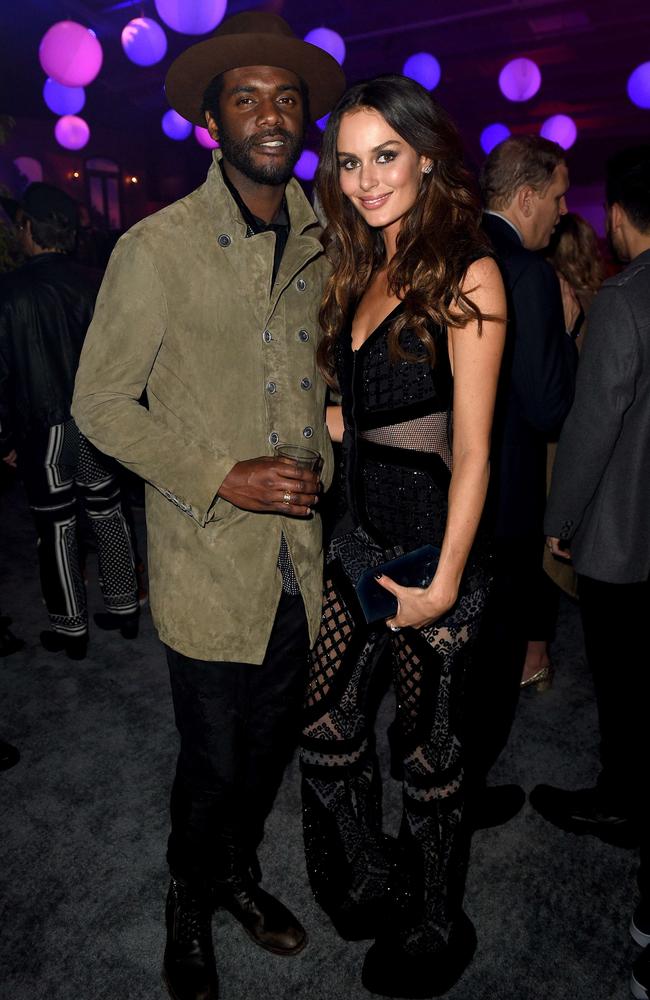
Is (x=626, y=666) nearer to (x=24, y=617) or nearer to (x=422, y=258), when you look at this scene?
(x=422, y=258)

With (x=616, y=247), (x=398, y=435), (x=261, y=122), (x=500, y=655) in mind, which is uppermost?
(x=261, y=122)

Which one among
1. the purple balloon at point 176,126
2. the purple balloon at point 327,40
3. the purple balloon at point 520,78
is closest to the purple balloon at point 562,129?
the purple balloon at point 520,78

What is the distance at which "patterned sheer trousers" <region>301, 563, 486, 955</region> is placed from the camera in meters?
1.81

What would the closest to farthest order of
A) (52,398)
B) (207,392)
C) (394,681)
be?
1. (207,392)
2. (394,681)
3. (52,398)

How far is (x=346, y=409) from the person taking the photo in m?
1.85

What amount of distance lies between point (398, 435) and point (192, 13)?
584 cm

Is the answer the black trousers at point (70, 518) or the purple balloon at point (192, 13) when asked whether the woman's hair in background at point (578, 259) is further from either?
the purple balloon at point (192, 13)

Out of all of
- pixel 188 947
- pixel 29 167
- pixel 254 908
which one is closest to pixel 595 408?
pixel 254 908

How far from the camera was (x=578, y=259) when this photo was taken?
357cm

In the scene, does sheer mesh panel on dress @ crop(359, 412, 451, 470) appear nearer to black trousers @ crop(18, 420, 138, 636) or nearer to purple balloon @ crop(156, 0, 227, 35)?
black trousers @ crop(18, 420, 138, 636)

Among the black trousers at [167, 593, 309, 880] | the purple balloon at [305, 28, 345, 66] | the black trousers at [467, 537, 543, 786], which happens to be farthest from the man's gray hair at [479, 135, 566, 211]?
the purple balloon at [305, 28, 345, 66]

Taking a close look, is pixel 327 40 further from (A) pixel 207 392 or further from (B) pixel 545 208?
(A) pixel 207 392

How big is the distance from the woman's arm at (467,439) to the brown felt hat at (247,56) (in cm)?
72

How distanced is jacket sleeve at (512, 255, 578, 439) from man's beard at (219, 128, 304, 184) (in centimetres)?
85
